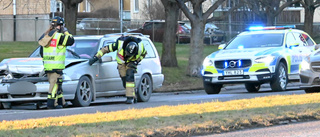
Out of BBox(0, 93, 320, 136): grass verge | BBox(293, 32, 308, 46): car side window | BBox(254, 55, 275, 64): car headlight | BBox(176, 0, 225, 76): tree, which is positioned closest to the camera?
BBox(0, 93, 320, 136): grass verge

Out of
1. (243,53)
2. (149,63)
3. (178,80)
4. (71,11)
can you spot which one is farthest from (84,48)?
(178,80)

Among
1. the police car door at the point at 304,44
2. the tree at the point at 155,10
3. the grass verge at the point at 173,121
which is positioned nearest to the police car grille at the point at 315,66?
the police car door at the point at 304,44

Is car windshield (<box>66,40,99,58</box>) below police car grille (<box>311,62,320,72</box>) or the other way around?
the other way around

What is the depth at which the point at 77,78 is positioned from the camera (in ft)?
41.4

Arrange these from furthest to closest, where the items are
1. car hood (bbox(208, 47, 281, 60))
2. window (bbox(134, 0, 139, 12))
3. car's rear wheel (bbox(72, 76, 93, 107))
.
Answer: window (bbox(134, 0, 139, 12)) → car hood (bbox(208, 47, 281, 60)) → car's rear wheel (bbox(72, 76, 93, 107))

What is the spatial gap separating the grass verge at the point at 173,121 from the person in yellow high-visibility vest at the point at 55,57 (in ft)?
7.64

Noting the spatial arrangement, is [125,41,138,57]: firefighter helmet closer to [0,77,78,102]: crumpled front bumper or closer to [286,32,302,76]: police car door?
[0,77,78,102]: crumpled front bumper

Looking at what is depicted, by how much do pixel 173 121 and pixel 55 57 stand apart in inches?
158

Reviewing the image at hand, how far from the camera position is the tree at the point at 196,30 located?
882 inches

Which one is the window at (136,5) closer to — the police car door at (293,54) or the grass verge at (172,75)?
the grass verge at (172,75)

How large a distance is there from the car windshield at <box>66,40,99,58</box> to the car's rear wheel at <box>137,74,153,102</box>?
1.32 meters

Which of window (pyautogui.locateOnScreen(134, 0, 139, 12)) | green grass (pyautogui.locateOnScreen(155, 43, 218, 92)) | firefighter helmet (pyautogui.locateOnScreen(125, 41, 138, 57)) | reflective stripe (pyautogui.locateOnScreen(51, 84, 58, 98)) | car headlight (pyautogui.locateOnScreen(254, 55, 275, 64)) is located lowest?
green grass (pyautogui.locateOnScreen(155, 43, 218, 92))

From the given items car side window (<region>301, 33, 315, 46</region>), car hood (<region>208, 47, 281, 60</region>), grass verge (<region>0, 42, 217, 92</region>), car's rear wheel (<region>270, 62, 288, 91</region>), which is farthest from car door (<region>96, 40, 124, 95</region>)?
car side window (<region>301, 33, 315, 46</region>)

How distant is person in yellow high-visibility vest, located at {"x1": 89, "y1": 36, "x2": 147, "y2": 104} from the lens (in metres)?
13.3
